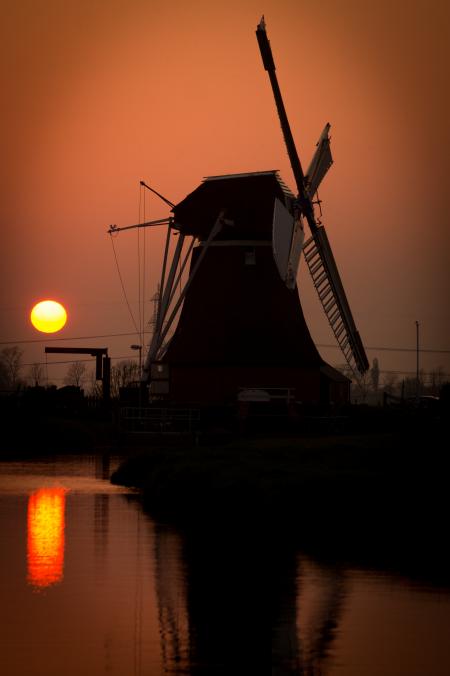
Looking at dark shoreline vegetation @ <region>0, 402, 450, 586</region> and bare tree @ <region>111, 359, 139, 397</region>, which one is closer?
dark shoreline vegetation @ <region>0, 402, 450, 586</region>

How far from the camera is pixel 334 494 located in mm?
24578

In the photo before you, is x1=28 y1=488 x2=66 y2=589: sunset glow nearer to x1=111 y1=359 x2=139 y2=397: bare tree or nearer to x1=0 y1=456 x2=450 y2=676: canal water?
x1=0 y1=456 x2=450 y2=676: canal water

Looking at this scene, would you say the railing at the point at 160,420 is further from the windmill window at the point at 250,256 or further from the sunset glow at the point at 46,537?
the sunset glow at the point at 46,537

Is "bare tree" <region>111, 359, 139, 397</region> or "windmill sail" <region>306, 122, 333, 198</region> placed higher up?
"windmill sail" <region>306, 122, 333, 198</region>

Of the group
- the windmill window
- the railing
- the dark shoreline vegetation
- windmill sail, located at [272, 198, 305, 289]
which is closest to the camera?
the dark shoreline vegetation

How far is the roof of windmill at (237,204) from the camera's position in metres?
50.8

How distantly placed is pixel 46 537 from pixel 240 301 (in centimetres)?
2956

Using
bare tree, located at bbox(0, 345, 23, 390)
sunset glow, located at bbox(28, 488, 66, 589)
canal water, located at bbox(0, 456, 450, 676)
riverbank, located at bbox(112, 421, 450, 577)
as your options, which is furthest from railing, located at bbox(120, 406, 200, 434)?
bare tree, located at bbox(0, 345, 23, 390)

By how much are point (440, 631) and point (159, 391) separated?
38.4 m

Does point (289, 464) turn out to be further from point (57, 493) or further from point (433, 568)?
point (433, 568)

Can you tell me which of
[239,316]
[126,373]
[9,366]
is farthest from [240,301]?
[9,366]

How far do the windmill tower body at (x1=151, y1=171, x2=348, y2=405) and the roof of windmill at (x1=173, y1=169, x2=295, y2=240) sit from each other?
42 mm

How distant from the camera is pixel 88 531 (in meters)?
23.4

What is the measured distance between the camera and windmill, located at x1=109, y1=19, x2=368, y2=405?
50.3 m
